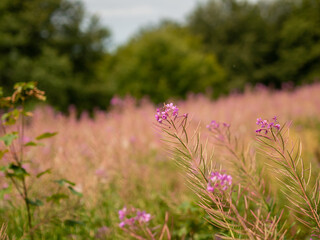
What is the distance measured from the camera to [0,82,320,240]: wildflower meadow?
1.02 m

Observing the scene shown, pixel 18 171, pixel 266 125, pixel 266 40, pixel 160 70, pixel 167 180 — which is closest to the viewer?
pixel 266 125

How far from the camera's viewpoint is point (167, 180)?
4328 millimetres

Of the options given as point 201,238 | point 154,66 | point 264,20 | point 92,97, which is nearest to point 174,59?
point 154,66

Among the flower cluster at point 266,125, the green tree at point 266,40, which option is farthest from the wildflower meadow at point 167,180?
the green tree at point 266,40

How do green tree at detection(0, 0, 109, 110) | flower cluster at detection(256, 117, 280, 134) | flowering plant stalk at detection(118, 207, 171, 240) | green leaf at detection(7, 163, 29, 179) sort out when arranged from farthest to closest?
green tree at detection(0, 0, 109, 110) < green leaf at detection(7, 163, 29, 179) < flowering plant stalk at detection(118, 207, 171, 240) < flower cluster at detection(256, 117, 280, 134)

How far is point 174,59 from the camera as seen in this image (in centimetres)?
1678

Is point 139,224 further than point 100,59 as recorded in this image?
No

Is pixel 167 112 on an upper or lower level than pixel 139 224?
upper

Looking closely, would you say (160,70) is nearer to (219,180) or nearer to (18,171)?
(18,171)

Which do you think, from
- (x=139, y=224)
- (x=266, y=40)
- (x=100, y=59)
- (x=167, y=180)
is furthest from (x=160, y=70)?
(x=266, y=40)

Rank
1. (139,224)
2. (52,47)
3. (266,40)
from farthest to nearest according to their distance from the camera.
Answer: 1. (266,40)
2. (52,47)
3. (139,224)

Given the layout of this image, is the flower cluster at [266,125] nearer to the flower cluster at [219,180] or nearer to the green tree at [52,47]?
the flower cluster at [219,180]

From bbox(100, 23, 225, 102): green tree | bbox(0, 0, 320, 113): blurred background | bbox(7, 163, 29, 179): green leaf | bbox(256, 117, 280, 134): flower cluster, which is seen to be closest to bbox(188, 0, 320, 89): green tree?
bbox(0, 0, 320, 113): blurred background

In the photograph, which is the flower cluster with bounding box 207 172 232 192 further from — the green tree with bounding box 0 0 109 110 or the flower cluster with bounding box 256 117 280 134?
the green tree with bounding box 0 0 109 110
